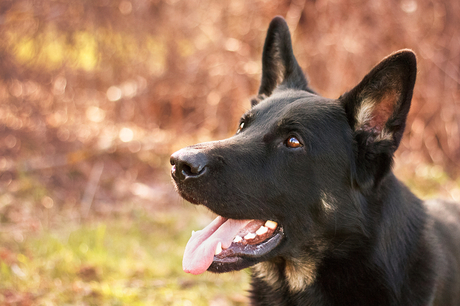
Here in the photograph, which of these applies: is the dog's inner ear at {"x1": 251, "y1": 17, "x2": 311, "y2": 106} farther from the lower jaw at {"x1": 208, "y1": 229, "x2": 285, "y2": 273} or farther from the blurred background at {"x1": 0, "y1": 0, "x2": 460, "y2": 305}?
the blurred background at {"x1": 0, "y1": 0, "x2": 460, "y2": 305}

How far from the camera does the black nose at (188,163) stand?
2.40 m

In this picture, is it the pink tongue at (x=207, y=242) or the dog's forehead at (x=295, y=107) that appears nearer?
the pink tongue at (x=207, y=242)

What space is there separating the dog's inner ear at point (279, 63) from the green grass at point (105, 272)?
5.98 feet

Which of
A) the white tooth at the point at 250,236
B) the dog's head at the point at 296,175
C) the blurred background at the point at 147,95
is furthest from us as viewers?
the blurred background at the point at 147,95

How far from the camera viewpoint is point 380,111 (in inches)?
103

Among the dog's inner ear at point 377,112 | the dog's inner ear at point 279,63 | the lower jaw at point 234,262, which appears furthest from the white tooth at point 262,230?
the dog's inner ear at point 279,63

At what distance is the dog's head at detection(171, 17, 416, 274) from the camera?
252 centimetres

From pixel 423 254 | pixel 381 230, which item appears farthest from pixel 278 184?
pixel 423 254

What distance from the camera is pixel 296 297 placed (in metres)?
2.86

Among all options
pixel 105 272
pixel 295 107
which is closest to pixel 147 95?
pixel 105 272

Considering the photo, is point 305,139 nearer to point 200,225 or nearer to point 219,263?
point 219,263

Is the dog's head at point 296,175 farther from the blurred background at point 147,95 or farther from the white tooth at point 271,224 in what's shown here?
the blurred background at point 147,95

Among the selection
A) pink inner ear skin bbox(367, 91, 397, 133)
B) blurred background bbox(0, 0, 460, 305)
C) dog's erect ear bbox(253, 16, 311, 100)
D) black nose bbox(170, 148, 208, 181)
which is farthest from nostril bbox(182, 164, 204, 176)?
blurred background bbox(0, 0, 460, 305)

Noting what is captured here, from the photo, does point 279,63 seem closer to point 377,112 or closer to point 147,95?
point 377,112
